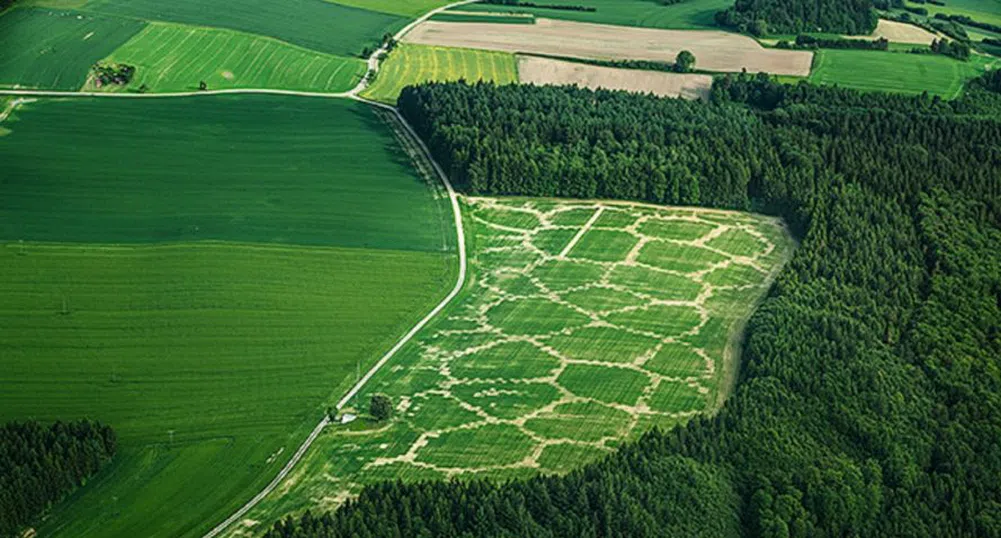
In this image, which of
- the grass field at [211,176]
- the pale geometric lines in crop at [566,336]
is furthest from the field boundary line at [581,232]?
the grass field at [211,176]

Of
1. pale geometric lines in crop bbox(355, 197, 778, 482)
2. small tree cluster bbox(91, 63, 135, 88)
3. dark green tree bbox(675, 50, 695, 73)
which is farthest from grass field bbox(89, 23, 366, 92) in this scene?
pale geometric lines in crop bbox(355, 197, 778, 482)

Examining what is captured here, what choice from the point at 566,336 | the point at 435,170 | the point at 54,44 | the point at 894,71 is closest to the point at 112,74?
the point at 54,44

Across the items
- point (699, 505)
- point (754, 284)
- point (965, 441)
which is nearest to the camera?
point (699, 505)

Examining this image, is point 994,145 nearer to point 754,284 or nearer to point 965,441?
point 754,284

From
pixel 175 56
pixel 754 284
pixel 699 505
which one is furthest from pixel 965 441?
pixel 175 56

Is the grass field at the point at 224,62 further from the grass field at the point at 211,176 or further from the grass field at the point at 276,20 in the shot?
the grass field at the point at 211,176

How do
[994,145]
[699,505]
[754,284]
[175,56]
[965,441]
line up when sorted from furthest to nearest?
1. [175,56]
2. [994,145]
3. [754,284]
4. [965,441]
5. [699,505]
